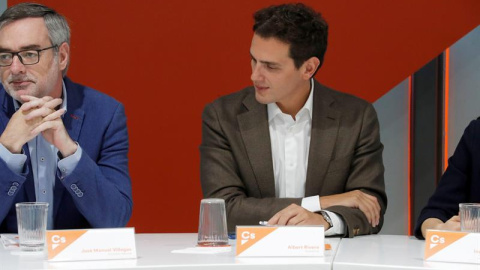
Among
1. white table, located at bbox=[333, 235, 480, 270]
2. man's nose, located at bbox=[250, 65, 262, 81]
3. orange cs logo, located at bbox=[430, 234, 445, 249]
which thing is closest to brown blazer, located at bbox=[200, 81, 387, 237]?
man's nose, located at bbox=[250, 65, 262, 81]

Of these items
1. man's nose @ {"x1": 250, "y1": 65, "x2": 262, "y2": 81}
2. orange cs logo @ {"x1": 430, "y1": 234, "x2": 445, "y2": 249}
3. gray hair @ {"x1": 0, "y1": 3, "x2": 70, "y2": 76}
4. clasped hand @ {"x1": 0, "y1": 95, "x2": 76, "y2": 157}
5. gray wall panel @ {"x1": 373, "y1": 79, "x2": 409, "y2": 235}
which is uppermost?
gray hair @ {"x1": 0, "y1": 3, "x2": 70, "y2": 76}

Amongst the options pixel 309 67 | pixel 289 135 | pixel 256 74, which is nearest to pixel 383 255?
pixel 289 135

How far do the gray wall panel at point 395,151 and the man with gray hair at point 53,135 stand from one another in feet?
5.64

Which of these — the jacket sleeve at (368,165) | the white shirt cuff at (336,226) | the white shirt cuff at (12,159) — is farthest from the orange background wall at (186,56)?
the white shirt cuff at (12,159)

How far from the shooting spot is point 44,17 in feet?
9.64

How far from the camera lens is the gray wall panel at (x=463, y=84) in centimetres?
410

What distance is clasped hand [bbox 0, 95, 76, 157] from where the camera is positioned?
2674 mm

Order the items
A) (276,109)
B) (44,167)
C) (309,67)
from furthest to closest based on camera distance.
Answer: (309,67), (276,109), (44,167)

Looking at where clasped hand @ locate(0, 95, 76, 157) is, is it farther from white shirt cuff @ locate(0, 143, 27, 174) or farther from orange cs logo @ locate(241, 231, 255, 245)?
orange cs logo @ locate(241, 231, 255, 245)

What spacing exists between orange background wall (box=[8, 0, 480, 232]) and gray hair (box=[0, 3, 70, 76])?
3.36 ft

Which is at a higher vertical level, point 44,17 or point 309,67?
point 44,17

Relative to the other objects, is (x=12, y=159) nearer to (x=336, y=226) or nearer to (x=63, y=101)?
(x=63, y=101)

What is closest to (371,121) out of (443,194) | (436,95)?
(443,194)

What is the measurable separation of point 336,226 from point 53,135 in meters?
1.01
